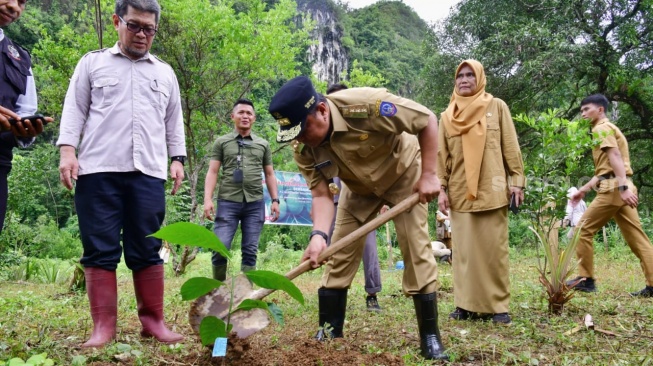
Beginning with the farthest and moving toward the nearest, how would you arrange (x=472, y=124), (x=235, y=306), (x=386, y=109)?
(x=472, y=124)
(x=386, y=109)
(x=235, y=306)

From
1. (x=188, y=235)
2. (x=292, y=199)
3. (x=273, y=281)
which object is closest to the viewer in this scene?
(x=188, y=235)

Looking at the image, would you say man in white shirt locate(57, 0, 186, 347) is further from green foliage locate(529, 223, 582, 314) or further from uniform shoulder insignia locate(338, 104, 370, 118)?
green foliage locate(529, 223, 582, 314)

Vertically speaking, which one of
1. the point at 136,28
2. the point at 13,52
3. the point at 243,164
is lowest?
the point at 243,164

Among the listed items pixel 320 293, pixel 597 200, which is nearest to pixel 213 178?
pixel 320 293

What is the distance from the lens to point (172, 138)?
3094 millimetres

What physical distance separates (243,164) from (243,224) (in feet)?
1.92

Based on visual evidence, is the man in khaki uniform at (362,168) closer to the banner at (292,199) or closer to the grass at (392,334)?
the grass at (392,334)

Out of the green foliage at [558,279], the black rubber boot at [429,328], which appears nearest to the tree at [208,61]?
the green foliage at [558,279]

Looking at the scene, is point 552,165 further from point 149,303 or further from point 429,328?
point 149,303

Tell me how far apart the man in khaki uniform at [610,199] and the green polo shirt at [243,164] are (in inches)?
113

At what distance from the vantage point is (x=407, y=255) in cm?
278

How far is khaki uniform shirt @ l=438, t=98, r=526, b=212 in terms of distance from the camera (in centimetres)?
365

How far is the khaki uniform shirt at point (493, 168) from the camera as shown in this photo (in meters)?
3.65

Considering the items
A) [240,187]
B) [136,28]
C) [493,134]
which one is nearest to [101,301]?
[136,28]
